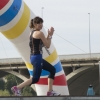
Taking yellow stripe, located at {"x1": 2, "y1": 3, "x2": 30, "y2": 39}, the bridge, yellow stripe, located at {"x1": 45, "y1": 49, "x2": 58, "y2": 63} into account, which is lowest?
the bridge

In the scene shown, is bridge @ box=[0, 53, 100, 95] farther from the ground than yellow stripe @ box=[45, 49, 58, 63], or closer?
closer

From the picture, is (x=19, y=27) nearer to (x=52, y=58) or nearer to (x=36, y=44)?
(x=52, y=58)

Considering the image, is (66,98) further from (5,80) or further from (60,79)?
(5,80)

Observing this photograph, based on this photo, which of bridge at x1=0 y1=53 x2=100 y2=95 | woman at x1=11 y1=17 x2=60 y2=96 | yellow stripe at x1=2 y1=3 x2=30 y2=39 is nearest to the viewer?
woman at x1=11 y1=17 x2=60 y2=96

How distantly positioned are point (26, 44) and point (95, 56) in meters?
21.8

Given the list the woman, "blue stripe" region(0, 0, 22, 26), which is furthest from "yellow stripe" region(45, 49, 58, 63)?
the woman

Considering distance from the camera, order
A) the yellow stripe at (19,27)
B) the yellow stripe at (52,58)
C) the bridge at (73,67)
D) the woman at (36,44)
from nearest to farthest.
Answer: the woman at (36,44)
the yellow stripe at (19,27)
the yellow stripe at (52,58)
the bridge at (73,67)

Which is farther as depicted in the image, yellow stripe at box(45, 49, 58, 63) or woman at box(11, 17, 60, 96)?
yellow stripe at box(45, 49, 58, 63)

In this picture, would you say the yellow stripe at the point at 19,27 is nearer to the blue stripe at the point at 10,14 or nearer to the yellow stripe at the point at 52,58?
the blue stripe at the point at 10,14

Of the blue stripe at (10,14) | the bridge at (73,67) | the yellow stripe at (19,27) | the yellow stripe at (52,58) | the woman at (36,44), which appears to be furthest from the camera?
the bridge at (73,67)

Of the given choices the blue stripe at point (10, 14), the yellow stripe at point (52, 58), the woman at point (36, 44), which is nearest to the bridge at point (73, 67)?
the yellow stripe at point (52, 58)

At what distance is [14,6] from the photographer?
1261cm

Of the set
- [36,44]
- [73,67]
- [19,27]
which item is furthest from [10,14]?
[73,67]

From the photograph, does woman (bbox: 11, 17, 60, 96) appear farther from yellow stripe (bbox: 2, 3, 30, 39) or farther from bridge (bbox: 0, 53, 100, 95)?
bridge (bbox: 0, 53, 100, 95)
